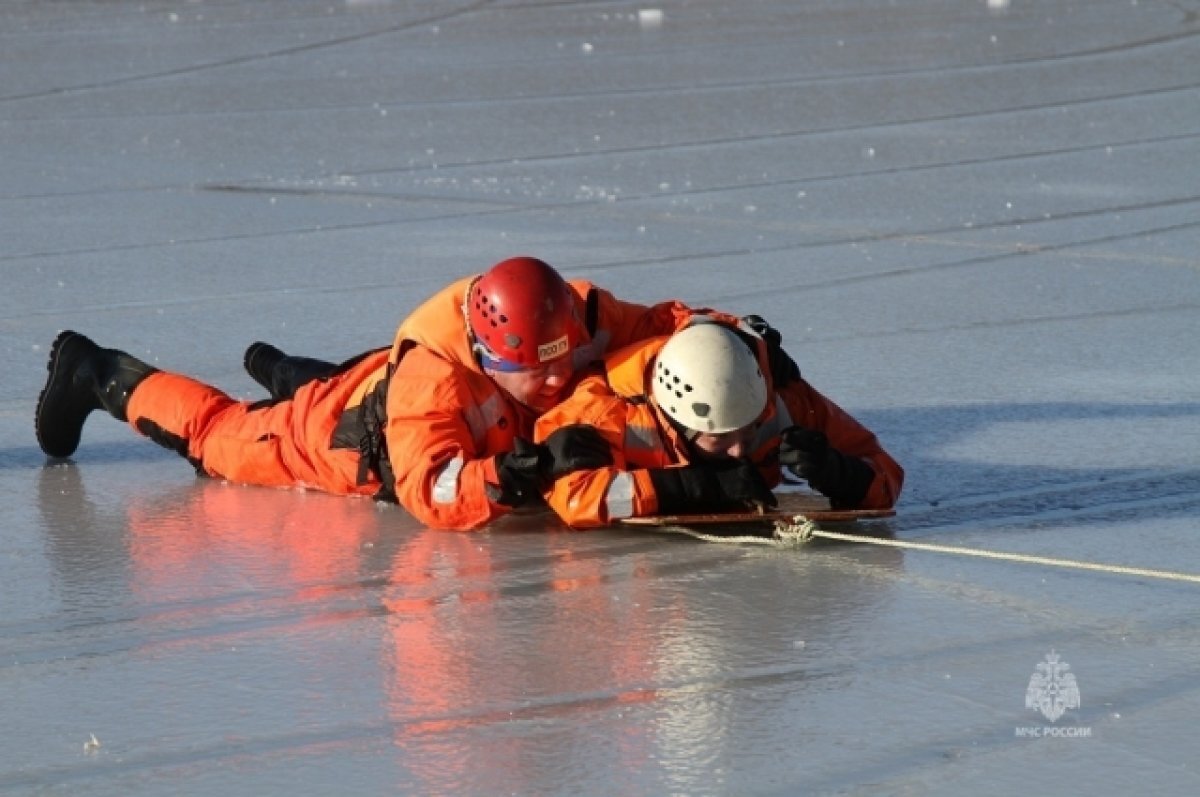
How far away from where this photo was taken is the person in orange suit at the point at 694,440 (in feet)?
19.2

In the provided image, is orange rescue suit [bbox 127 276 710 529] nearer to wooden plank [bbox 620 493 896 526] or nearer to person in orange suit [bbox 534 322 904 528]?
person in orange suit [bbox 534 322 904 528]

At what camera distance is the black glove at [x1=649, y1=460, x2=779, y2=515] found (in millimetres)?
5855

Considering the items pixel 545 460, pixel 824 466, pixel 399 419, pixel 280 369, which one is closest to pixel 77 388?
pixel 280 369

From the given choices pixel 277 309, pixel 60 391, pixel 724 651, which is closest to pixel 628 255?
pixel 277 309

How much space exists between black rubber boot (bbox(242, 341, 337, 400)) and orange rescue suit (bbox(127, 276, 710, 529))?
0.16m

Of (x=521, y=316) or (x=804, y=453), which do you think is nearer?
(x=804, y=453)

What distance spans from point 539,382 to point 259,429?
1122 millimetres

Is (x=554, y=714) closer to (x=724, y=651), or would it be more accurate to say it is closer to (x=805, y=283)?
(x=724, y=651)

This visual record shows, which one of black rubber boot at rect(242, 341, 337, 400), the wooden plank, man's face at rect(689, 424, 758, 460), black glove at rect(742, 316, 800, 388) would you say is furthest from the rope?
black rubber boot at rect(242, 341, 337, 400)

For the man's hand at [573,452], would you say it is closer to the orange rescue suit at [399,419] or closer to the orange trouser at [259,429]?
the orange rescue suit at [399,419]

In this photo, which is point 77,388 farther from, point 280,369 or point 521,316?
point 521,316

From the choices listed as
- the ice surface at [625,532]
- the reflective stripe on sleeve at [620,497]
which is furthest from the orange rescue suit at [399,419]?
the reflective stripe on sleeve at [620,497]

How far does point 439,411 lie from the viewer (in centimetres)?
612

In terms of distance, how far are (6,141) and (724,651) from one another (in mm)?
9842
